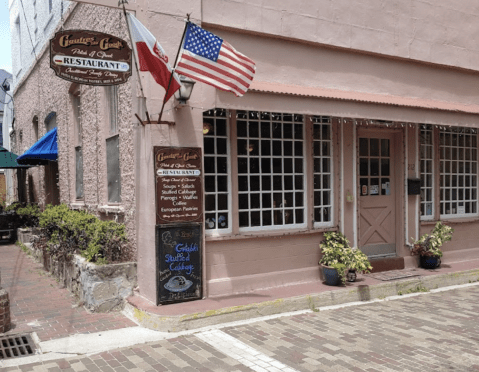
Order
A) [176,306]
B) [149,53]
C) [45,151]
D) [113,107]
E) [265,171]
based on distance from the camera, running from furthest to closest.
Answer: [45,151] < [113,107] < [265,171] < [176,306] < [149,53]

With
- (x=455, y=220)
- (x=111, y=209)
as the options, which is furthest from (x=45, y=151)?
(x=455, y=220)

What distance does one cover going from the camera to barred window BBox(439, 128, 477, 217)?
9.42 meters

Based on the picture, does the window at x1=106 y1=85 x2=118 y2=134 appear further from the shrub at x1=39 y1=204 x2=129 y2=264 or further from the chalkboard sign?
the chalkboard sign

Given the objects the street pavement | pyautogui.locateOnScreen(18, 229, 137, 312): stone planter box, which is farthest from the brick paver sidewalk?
the street pavement

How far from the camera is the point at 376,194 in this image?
8.48 metres

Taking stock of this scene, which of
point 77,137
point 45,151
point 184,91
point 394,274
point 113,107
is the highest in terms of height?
point 113,107

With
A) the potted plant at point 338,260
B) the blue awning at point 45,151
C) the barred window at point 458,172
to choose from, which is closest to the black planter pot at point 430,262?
the barred window at point 458,172

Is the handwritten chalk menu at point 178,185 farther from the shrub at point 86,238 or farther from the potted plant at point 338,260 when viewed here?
the potted plant at point 338,260

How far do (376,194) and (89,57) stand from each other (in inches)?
216

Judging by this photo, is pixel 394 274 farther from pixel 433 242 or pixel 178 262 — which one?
Result: pixel 178 262

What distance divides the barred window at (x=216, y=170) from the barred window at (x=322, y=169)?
164 cm

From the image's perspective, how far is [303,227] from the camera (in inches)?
296

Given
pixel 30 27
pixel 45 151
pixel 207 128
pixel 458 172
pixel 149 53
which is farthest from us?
pixel 30 27

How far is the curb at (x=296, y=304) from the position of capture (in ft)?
18.4
